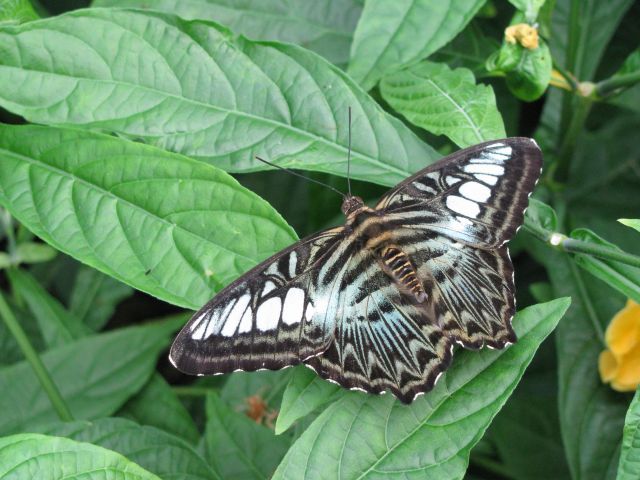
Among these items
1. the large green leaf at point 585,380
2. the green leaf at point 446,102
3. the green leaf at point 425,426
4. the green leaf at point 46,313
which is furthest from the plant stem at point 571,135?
the green leaf at point 46,313

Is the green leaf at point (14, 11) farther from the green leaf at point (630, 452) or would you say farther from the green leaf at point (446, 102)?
the green leaf at point (630, 452)

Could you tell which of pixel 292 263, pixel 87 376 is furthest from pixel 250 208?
pixel 87 376

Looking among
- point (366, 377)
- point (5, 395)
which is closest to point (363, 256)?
point (366, 377)

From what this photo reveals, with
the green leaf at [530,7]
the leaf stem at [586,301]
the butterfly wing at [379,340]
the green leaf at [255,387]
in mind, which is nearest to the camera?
the butterfly wing at [379,340]

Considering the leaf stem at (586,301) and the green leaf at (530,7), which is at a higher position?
the green leaf at (530,7)

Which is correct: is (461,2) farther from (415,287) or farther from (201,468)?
(201,468)

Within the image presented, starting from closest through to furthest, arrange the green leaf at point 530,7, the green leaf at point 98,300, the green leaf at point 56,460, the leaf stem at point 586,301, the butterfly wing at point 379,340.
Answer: the green leaf at point 56,460, the butterfly wing at point 379,340, the green leaf at point 530,7, the leaf stem at point 586,301, the green leaf at point 98,300
